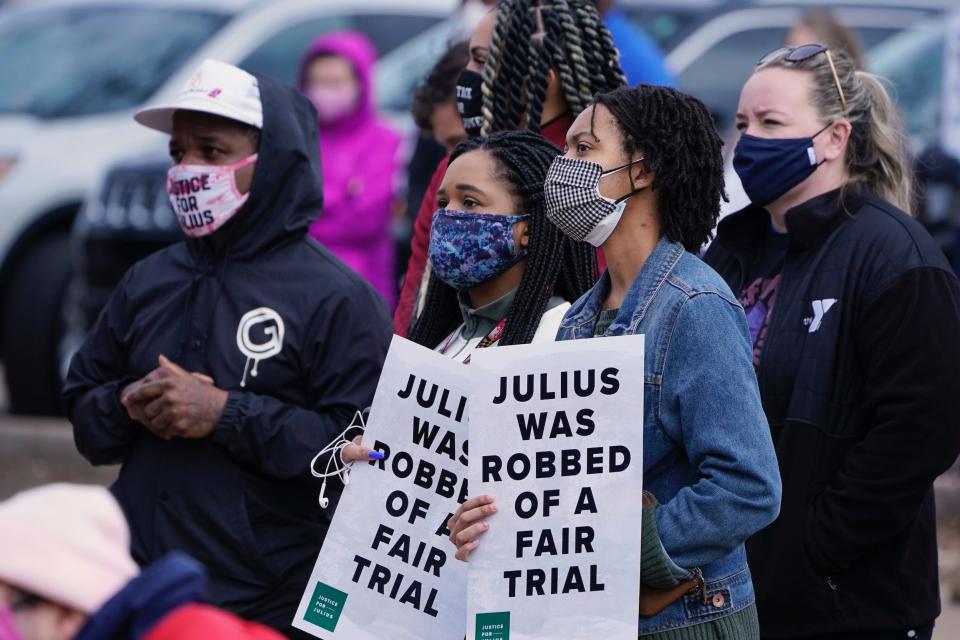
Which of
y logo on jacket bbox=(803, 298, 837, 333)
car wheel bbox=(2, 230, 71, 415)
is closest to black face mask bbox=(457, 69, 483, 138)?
y logo on jacket bbox=(803, 298, 837, 333)

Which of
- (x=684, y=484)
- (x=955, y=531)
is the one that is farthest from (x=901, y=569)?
(x=955, y=531)

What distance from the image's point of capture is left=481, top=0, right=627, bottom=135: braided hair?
184 inches

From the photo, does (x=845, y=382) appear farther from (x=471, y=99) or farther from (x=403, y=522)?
(x=471, y=99)

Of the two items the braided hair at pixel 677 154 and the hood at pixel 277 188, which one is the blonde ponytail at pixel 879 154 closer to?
the braided hair at pixel 677 154

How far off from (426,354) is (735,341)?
0.78 metres

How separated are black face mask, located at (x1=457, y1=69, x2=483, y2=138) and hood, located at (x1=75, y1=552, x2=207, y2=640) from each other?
2599 millimetres

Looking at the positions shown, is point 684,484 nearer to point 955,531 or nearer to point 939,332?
point 939,332

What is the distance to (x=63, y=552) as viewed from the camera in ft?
8.13

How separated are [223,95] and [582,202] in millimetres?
1495

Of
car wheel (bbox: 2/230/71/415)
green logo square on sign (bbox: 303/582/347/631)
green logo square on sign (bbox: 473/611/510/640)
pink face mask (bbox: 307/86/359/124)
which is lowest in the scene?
car wheel (bbox: 2/230/71/415)

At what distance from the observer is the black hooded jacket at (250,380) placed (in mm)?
4383

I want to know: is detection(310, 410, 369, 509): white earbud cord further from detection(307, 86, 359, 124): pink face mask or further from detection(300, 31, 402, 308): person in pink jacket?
detection(307, 86, 359, 124): pink face mask

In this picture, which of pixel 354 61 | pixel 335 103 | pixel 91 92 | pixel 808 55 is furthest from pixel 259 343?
pixel 91 92

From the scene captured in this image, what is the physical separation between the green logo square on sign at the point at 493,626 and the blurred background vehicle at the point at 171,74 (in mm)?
6269
